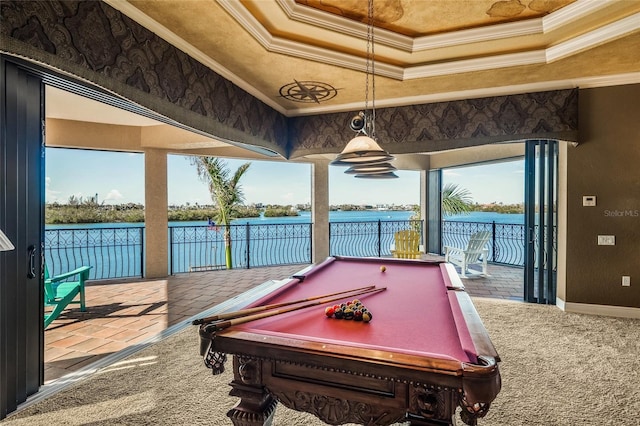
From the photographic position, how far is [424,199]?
8617 millimetres

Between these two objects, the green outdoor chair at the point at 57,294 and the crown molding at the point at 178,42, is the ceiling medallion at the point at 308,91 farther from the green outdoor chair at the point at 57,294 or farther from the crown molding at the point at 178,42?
the green outdoor chair at the point at 57,294

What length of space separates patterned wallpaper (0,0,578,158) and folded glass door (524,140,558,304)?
52 centimetres

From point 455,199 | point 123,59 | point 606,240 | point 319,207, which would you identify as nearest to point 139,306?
point 123,59

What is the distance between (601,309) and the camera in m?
3.92

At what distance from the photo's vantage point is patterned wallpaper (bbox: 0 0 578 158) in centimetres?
183

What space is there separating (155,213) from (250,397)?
17.5 ft

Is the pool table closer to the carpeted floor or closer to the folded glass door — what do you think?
the carpeted floor

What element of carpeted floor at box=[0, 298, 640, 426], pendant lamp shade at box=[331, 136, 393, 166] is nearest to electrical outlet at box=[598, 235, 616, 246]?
carpeted floor at box=[0, 298, 640, 426]

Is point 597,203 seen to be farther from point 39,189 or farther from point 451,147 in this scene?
point 39,189

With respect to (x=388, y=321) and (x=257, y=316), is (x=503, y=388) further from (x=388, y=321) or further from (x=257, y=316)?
(x=257, y=316)

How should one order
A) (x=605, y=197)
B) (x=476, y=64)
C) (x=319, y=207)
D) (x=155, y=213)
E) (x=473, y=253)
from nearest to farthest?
(x=476, y=64)
(x=605, y=197)
(x=155, y=213)
(x=473, y=253)
(x=319, y=207)

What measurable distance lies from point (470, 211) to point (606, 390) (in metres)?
6.78

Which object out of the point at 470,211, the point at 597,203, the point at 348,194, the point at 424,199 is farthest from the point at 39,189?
the point at 348,194

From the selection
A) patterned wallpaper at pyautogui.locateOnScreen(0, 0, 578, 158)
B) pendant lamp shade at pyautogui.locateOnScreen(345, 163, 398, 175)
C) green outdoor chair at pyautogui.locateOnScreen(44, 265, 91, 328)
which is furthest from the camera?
green outdoor chair at pyautogui.locateOnScreen(44, 265, 91, 328)
